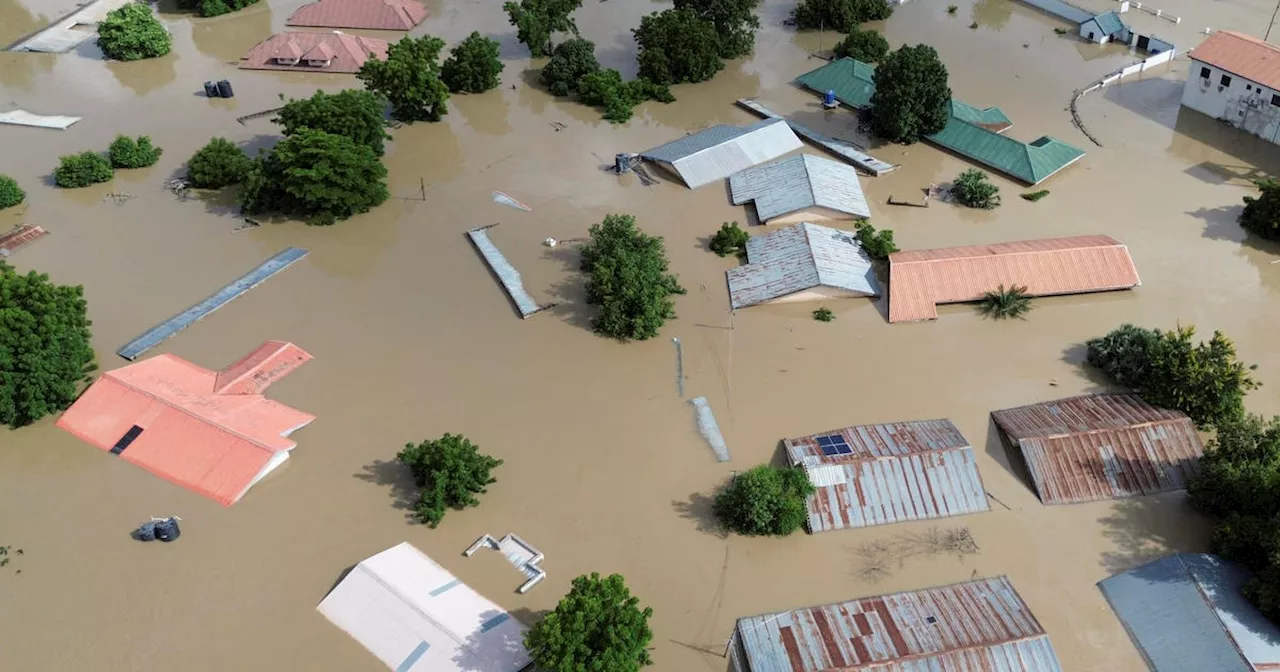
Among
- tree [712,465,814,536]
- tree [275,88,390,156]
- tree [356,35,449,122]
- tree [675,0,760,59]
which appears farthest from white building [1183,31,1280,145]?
tree [275,88,390,156]

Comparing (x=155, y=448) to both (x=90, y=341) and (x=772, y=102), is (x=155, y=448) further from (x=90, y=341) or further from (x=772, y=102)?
(x=772, y=102)

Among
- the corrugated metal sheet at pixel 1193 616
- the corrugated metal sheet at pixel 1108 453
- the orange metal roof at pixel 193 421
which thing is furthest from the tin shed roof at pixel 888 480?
the orange metal roof at pixel 193 421

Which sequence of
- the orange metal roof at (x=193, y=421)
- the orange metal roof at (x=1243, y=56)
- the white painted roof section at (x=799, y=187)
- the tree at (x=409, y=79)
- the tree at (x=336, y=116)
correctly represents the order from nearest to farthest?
the orange metal roof at (x=193, y=421) → the white painted roof section at (x=799, y=187) → the tree at (x=336, y=116) → the orange metal roof at (x=1243, y=56) → the tree at (x=409, y=79)

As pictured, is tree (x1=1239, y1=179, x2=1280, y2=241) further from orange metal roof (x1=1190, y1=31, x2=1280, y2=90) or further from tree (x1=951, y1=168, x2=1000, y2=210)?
tree (x1=951, y1=168, x2=1000, y2=210)

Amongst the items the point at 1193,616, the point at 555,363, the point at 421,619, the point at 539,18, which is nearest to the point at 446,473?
the point at 421,619

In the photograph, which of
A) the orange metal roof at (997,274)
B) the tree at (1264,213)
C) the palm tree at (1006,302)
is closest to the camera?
the palm tree at (1006,302)

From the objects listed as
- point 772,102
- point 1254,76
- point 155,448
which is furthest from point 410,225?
point 1254,76

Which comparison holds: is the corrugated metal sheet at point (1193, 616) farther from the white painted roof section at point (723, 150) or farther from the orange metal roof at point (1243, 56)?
the orange metal roof at point (1243, 56)
